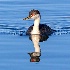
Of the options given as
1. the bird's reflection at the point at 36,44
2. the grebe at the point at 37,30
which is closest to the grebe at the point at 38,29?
the grebe at the point at 37,30

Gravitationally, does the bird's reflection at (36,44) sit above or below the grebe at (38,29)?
below

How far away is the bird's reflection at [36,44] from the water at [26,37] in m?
0.16

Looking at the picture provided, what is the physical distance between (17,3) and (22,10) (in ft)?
10.6

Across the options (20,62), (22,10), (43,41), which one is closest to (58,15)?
(22,10)

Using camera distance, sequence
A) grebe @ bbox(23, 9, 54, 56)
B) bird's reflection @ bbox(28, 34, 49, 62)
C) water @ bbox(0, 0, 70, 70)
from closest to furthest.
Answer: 1. water @ bbox(0, 0, 70, 70)
2. bird's reflection @ bbox(28, 34, 49, 62)
3. grebe @ bbox(23, 9, 54, 56)

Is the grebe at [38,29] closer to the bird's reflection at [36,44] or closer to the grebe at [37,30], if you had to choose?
the grebe at [37,30]

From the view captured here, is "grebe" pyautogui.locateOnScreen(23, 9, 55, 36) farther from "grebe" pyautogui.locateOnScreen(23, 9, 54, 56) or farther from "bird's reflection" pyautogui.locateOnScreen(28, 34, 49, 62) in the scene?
"bird's reflection" pyautogui.locateOnScreen(28, 34, 49, 62)

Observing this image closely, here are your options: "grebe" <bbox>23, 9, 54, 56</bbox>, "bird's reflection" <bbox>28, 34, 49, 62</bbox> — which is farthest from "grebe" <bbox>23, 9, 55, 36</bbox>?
"bird's reflection" <bbox>28, 34, 49, 62</bbox>

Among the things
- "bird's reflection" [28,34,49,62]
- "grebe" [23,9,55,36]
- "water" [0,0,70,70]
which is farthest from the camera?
"grebe" [23,9,55,36]

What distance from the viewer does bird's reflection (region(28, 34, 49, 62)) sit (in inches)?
705

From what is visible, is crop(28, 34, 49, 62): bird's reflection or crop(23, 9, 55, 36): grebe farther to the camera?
crop(23, 9, 55, 36): grebe

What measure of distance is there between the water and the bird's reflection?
0.16 meters

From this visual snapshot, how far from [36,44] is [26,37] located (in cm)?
194

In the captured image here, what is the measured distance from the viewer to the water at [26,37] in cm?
1709
